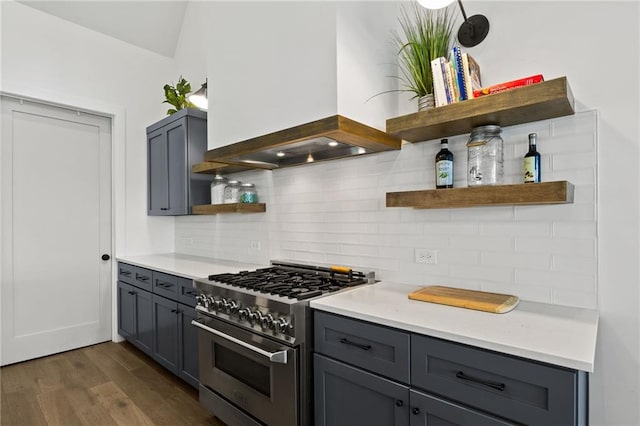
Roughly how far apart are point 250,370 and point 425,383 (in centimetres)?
100

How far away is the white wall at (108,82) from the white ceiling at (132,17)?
0.23 feet

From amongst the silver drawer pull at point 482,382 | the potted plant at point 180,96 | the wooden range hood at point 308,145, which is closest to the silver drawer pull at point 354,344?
the silver drawer pull at point 482,382

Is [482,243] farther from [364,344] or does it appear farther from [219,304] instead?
[219,304]

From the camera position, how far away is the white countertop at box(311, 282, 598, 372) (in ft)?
3.48

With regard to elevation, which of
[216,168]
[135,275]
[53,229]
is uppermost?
[216,168]

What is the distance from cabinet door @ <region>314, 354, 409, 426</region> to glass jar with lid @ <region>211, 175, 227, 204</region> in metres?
1.83

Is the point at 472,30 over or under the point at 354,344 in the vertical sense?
over

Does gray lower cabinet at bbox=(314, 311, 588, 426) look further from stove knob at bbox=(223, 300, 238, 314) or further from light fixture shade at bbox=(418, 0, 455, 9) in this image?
light fixture shade at bbox=(418, 0, 455, 9)

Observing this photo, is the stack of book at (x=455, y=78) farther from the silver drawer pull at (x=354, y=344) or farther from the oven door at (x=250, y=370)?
the oven door at (x=250, y=370)

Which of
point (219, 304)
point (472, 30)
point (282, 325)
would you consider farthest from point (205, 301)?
point (472, 30)

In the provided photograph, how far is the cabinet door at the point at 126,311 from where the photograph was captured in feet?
10.8

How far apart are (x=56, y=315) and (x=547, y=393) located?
4.02 meters

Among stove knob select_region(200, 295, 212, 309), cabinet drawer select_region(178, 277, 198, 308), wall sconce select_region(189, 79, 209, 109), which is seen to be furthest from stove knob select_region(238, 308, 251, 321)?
wall sconce select_region(189, 79, 209, 109)

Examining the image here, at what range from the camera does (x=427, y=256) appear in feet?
6.49
